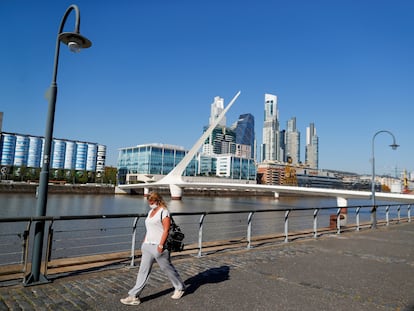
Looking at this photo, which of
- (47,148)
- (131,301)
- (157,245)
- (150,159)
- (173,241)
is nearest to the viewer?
(131,301)

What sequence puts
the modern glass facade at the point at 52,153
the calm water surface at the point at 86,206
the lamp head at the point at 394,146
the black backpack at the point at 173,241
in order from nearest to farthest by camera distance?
the black backpack at the point at 173,241 < the lamp head at the point at 394,146 < the calm water surface at the point at 86,206 < the modern glass facade at the point at 52,153

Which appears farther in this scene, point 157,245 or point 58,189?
point 58,189

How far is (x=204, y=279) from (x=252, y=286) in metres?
0.79

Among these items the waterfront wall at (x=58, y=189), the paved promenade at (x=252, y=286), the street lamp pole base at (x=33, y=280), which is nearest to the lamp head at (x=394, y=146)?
the paved promenade at (x=252, y=286)

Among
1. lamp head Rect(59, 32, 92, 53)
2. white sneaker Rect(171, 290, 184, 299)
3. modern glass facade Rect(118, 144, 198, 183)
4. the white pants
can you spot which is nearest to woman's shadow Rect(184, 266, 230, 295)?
white sneaker Rect(171, 290, 184, 299)

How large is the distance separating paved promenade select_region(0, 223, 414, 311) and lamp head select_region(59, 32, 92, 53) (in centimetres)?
355

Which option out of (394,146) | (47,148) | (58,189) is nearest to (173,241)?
(47,148)

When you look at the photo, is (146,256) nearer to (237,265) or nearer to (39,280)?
(39,280)

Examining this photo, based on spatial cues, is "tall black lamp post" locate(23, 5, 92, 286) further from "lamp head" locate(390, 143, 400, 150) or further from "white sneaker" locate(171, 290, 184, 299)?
"lamp head" locate(390, 143, 400, 150)

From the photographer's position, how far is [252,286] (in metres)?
4.77

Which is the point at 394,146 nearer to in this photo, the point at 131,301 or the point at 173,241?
the point at 173,241

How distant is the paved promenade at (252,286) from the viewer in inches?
157

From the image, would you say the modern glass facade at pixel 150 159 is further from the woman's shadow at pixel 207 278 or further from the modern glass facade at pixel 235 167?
the woman's shadow at pixel 207 278

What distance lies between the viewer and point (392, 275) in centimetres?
576
